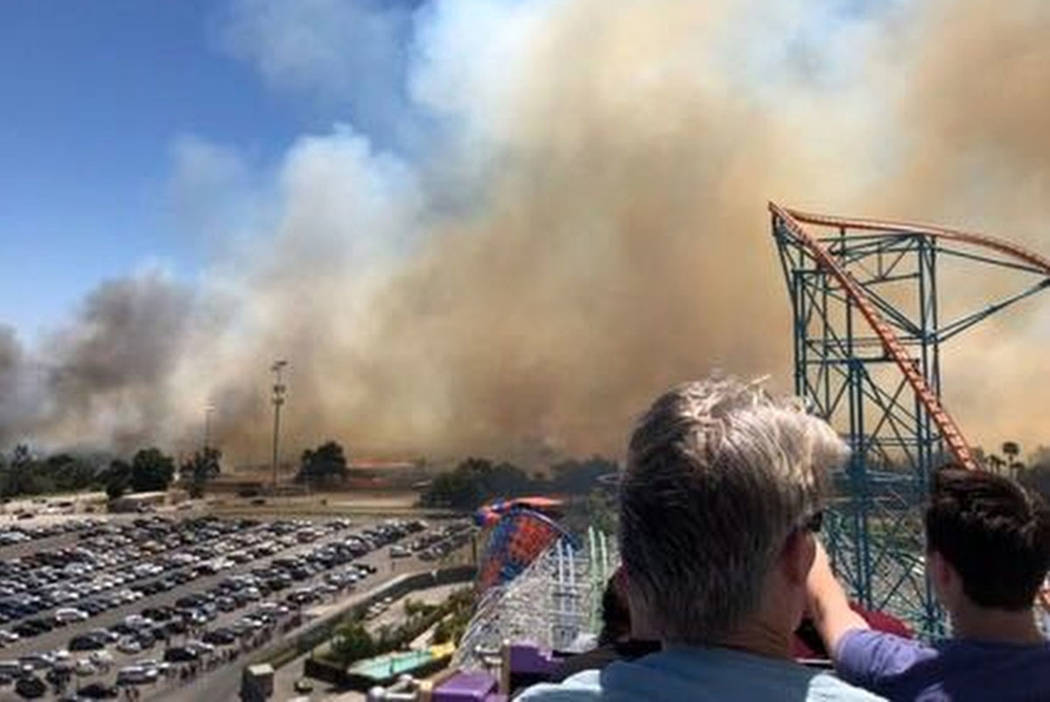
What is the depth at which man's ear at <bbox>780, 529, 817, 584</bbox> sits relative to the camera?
1120 millimetres

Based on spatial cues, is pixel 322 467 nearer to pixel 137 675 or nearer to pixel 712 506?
pixel 137 675

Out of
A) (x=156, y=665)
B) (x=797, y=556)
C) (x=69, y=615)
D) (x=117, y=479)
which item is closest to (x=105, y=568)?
(x=69, y=615)

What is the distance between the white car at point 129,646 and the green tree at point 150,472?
33143 mm

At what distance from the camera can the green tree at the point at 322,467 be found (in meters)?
68.1

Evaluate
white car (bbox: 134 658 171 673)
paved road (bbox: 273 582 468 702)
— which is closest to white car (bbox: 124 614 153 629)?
white car (bbox: 134 658 171 673)

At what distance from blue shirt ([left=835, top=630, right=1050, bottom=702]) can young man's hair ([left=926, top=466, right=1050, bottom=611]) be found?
8 centimetres

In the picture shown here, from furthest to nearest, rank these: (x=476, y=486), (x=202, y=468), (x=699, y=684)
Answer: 1. (x=202, y=468)
2. (x=476, y=486)
3. (x=699, y=684)

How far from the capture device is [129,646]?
82.0ft

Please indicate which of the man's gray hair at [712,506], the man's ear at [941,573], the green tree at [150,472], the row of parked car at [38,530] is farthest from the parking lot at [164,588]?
the man's gray hair at [712,506]

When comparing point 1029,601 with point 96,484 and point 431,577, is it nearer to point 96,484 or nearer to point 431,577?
point 431,577

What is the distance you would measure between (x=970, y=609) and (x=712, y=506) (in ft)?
2.38

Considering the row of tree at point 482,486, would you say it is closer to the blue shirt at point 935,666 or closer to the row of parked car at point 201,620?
the row of parked car at point 201,620

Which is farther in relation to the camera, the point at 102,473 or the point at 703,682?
the point at 102,473

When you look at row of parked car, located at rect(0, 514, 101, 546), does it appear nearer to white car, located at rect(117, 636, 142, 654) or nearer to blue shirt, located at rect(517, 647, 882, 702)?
white car, located at rect(117, 636, 142, 654)
